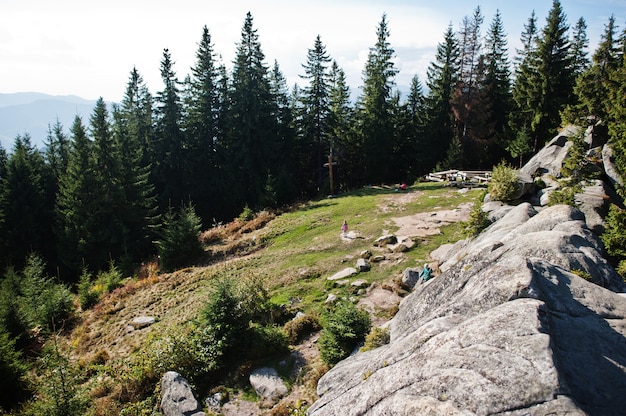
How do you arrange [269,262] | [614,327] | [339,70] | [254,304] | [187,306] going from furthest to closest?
[339,70]
[269,262]
[187,306]
[254,304]
[614,327]

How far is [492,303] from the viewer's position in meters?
6.72

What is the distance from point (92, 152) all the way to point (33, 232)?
1300 cm

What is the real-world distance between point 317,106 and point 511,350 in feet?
145

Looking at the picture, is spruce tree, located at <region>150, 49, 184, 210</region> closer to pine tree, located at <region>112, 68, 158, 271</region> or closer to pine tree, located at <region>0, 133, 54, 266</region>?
pine tree, located at <region>112, 68, 158, 271</region>

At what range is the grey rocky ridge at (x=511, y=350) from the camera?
4.88 m

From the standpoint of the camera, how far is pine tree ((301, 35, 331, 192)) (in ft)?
149

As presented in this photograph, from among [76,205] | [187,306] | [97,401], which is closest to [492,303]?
[97,401]

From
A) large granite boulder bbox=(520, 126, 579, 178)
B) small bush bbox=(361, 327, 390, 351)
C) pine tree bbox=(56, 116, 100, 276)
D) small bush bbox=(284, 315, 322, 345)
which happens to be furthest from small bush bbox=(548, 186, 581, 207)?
pine tree bbox=(56, 116, 100, 276)

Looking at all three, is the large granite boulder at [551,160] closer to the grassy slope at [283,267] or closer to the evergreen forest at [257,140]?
the grassy slope at [283,267]

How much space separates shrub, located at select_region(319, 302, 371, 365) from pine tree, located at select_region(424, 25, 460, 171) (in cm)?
4021

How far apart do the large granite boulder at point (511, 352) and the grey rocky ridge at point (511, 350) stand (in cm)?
1

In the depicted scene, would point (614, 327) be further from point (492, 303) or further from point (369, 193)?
point (369, 193)

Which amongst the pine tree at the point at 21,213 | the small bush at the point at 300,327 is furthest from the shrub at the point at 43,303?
the pine tree at the point at 21,213

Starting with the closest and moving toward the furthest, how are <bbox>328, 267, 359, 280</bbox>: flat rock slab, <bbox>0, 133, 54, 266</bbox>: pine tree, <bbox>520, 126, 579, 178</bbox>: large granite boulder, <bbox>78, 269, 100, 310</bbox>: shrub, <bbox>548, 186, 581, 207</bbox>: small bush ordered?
<bbox>548, 186, 581, 207</bbox>: small bush
<bbox>328, 267, 359, 280</bbox>: flat rock slab
<bbox>78, 269, 100, 310</bbox>: shrub
<bbox>520, 126, 579, 178</bbox>: large granite boulder
<bbox>0, 133, 54, 266</bbox>: pine tree
